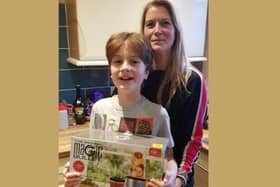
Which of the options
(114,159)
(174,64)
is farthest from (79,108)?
(114,159)

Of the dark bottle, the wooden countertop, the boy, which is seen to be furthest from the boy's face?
the dark bottle

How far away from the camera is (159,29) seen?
1.02 m

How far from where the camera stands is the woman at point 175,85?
1.04 metres

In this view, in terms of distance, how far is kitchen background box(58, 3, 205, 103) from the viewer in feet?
6.77

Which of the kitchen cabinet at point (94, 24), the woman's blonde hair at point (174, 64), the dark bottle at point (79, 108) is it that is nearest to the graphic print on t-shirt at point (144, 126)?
the woman's blonde hair at point (174, 64)

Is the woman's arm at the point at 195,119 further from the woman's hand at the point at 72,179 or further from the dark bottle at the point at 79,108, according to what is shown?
the dark bottle at the point at 79,108

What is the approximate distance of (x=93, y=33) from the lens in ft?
6.30

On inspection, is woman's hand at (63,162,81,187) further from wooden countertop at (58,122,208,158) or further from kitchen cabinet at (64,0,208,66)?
kitchen cabinet at (64,0,208,66)

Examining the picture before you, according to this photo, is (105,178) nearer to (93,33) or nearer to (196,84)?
(196,84)

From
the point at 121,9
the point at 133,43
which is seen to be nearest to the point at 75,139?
the point at 133,43

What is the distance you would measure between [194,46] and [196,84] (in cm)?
132

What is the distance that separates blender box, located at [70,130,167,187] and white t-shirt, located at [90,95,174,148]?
0.31ft

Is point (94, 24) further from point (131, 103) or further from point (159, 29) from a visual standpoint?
point (131, 103)

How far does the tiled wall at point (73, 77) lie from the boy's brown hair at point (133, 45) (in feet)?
3.90
